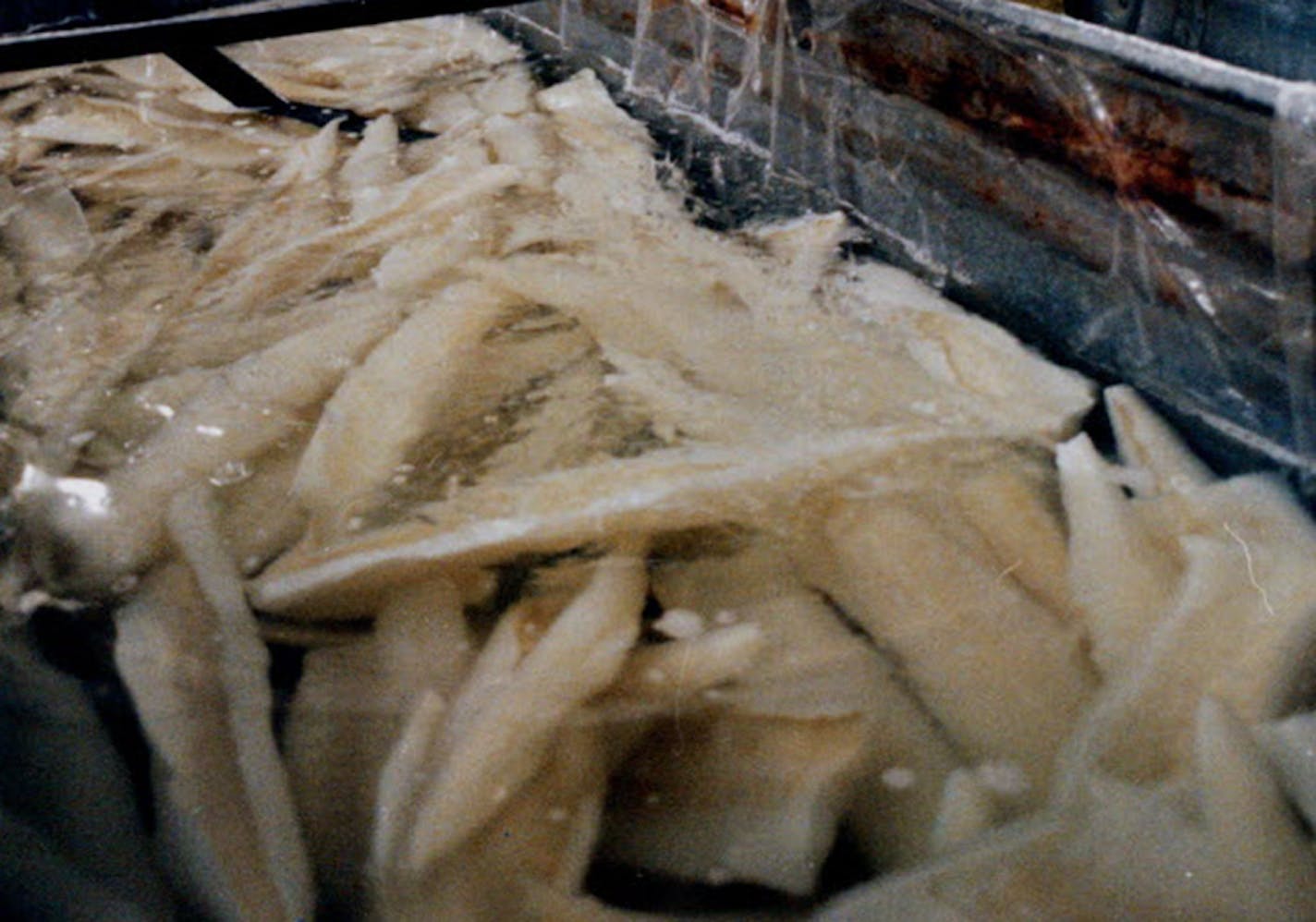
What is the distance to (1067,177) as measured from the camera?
1905 millimetres

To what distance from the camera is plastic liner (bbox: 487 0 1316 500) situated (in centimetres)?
158

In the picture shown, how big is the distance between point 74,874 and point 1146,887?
1.04m

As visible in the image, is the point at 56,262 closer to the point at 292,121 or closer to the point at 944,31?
the point at 292,121

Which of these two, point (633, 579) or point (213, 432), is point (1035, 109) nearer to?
point (633, 579)

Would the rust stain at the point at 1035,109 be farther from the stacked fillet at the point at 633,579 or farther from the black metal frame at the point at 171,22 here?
the black metal frame at the point at 171,22

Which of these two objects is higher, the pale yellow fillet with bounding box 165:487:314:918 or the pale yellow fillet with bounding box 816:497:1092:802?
the pale yellow fillet with bounding box 816:497:1092:802

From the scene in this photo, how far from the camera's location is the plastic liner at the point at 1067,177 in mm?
1579

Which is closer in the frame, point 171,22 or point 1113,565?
point 1113,565

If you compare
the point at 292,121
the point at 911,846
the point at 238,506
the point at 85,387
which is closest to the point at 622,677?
the point at 911,846

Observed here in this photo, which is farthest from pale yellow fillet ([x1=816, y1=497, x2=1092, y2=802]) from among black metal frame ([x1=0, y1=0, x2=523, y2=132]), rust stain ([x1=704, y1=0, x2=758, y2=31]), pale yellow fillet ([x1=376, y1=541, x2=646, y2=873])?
rust stain ([x1=704, y1=0, x2=758, y2=31])

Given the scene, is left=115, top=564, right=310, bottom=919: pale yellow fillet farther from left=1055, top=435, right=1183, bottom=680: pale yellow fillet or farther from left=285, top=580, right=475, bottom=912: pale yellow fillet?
left=1055, top=435, right=1183, bottom=680: pale yellow fillet

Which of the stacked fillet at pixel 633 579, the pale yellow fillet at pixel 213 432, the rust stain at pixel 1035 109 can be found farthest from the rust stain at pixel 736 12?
the pale yellow fillet at pixel 213 432

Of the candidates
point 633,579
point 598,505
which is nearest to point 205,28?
point 598,505

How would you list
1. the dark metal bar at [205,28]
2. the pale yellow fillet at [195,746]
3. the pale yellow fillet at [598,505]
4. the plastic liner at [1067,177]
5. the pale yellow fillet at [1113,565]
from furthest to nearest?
the dark metal bar at [205,28]
the plastic liner at [1067,177]
the pale yellow fillet at [598,505]
the pale yellow fillet at [1113,565]
the pale yellow fillet at [195,746]
